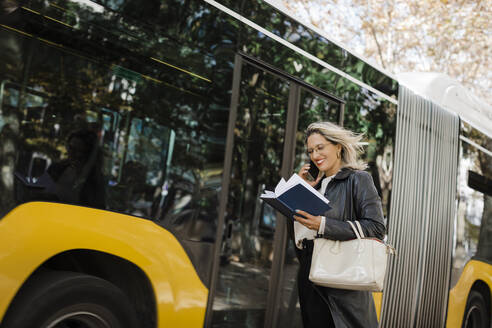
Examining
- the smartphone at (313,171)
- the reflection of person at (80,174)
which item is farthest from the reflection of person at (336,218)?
the reflection of person at (80,174)

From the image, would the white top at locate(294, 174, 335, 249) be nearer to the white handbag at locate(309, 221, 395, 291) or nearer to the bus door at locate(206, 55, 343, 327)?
the white handbag at locate(309, 221, 395, 291)

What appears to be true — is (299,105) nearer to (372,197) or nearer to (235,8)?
(235,8)

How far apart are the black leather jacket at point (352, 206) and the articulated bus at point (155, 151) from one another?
40 centimetres

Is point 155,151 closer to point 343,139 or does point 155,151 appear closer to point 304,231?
point 304,231

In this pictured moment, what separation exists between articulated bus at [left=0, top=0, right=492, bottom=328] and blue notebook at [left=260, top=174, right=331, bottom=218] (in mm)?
405

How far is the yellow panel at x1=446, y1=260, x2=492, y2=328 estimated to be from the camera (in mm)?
6453

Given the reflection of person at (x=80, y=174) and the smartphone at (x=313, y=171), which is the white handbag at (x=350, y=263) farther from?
the reflection of person at (x=80, y=174)

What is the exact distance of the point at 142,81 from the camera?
318 cm

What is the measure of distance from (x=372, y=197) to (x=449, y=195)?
400cm

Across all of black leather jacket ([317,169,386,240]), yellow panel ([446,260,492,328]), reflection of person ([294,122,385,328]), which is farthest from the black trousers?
yellow panel ([446,260,492,328])

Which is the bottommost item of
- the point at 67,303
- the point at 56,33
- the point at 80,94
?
the point at 67,303

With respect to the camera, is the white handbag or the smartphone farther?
the smartphone

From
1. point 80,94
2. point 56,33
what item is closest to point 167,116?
point 80,94

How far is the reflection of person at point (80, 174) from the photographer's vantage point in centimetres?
281
